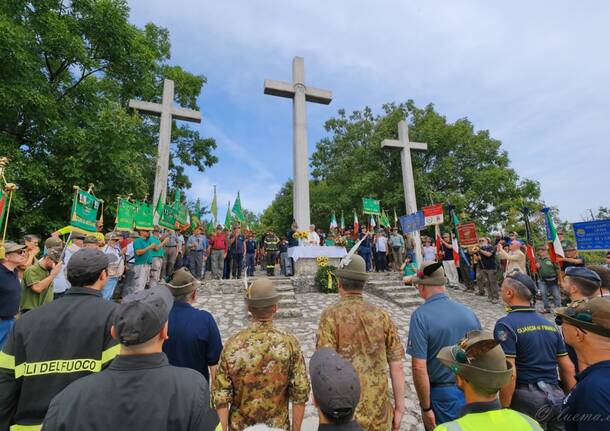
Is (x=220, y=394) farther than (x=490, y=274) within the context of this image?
No

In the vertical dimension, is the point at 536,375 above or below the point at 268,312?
below

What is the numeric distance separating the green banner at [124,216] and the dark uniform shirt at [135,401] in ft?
22.8

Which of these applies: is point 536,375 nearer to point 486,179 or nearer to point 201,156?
point 201,156

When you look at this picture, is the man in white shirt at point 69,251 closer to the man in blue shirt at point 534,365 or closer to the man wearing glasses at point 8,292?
the man wearing glasses at point 8,292

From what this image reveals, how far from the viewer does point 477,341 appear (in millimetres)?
1507

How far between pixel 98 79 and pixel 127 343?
1515 centimetres

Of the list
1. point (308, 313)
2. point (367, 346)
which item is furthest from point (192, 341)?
point (308, 313)

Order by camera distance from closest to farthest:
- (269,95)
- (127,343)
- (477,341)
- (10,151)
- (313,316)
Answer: (127,343) → (477,341) → (313,316) → (10,151) → (269,95)

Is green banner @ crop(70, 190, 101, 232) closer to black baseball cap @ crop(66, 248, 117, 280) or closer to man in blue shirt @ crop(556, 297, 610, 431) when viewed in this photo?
black baseball cap @ crop(66, 248, 117, 280)

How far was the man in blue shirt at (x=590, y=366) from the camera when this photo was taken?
5.19ft

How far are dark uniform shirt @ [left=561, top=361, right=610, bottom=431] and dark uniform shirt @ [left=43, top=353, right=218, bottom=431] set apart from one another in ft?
6.16

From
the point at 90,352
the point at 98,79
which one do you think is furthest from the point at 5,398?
the point at 98,79

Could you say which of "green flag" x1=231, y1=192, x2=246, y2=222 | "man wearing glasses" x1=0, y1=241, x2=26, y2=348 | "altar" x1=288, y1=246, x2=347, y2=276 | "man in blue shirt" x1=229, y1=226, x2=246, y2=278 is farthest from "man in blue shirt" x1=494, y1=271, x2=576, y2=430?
"green flag" x1=231, y1=192, x2=246, y2=222

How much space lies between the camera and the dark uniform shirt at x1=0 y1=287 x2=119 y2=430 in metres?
1.81
